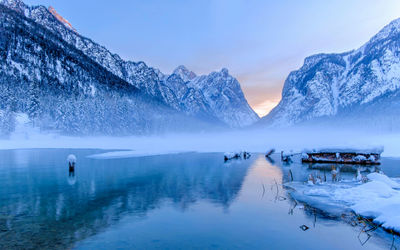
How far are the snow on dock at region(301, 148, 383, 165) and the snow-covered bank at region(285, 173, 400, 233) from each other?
85.4 feet

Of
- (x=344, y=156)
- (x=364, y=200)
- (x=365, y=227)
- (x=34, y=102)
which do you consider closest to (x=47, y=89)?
(x=34, y=102)

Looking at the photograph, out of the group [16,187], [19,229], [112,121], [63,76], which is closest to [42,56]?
[63,76]

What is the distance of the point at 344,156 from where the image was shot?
161 feet

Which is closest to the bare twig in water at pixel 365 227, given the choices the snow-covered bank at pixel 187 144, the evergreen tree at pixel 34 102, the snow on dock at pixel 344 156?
the snow on dock at pixel 344 156

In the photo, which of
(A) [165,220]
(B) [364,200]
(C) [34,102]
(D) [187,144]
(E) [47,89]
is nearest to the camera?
(A) [165,220]

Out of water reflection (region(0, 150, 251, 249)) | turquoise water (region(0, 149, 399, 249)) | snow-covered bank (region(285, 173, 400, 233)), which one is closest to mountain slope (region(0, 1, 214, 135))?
water reflection (region(0, 150, 251, 249))

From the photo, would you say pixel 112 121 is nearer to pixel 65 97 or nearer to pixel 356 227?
pixel 65 97

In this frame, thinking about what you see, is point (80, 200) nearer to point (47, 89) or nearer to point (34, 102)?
point (34, 102)

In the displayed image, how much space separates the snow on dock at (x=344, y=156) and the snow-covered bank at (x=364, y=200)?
1025 inches

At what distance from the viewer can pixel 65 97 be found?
6486 inches

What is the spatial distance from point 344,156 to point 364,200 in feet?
118

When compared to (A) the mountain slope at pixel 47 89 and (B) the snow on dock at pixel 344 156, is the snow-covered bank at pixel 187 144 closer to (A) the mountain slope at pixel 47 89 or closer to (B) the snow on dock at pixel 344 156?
Result: (B) the snow on dock at pixel 344 156

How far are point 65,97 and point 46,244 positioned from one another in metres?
172

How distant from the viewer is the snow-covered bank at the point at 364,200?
1320 cm
